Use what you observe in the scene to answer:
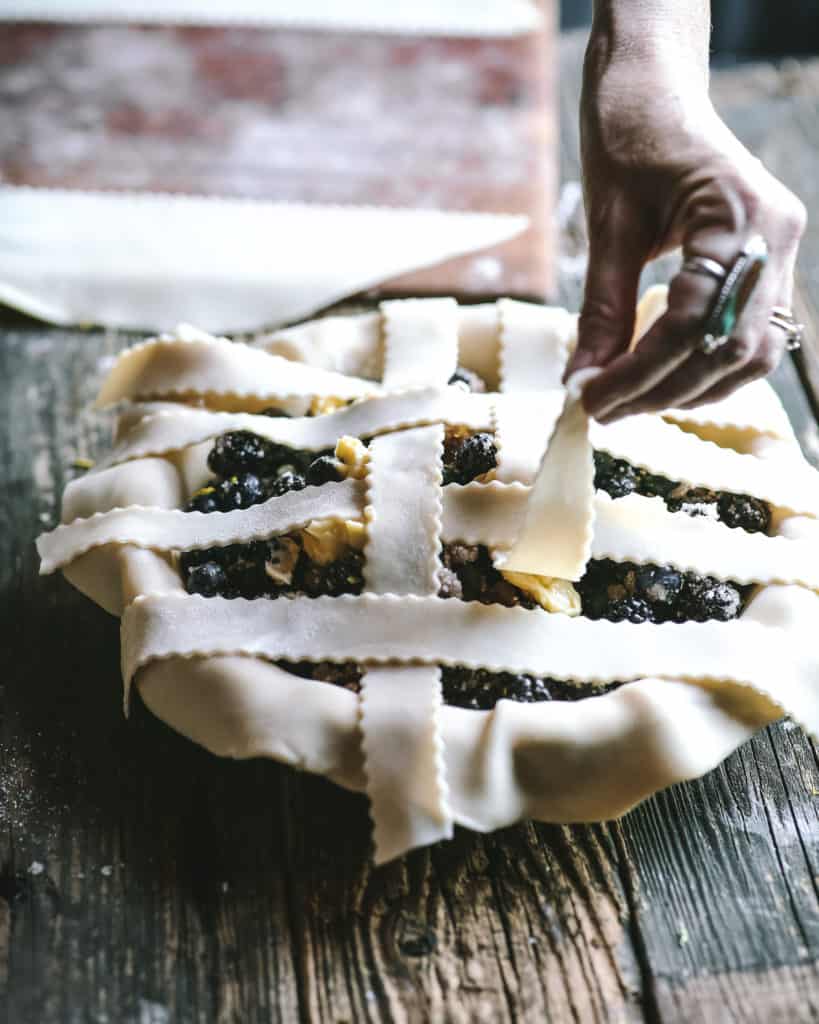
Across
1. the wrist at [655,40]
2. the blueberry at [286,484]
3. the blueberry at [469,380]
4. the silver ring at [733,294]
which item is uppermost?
the wrist at [655,40]

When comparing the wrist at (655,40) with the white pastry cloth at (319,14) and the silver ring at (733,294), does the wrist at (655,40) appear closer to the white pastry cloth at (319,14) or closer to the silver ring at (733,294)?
the silver ring at (733,294)

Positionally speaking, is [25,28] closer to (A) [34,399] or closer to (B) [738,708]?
(A) [34,399]

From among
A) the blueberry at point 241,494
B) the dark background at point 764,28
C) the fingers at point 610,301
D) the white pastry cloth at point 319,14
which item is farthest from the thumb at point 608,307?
the dark background at point 764,28

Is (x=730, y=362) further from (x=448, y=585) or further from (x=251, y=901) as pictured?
(x=251, y=901)

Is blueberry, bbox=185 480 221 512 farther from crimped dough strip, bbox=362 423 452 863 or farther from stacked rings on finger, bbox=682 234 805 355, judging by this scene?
stacked rings on finger, bbox=682 234 805 355

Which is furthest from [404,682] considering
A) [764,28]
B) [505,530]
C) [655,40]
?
[764,28]

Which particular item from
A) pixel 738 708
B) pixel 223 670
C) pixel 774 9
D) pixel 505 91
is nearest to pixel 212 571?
pixel 223 670

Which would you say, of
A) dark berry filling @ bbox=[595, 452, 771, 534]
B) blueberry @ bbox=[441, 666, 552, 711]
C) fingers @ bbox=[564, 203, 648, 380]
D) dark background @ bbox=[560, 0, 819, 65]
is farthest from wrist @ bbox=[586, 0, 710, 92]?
dark background @ bbox=[560, 0, 819, 65]
